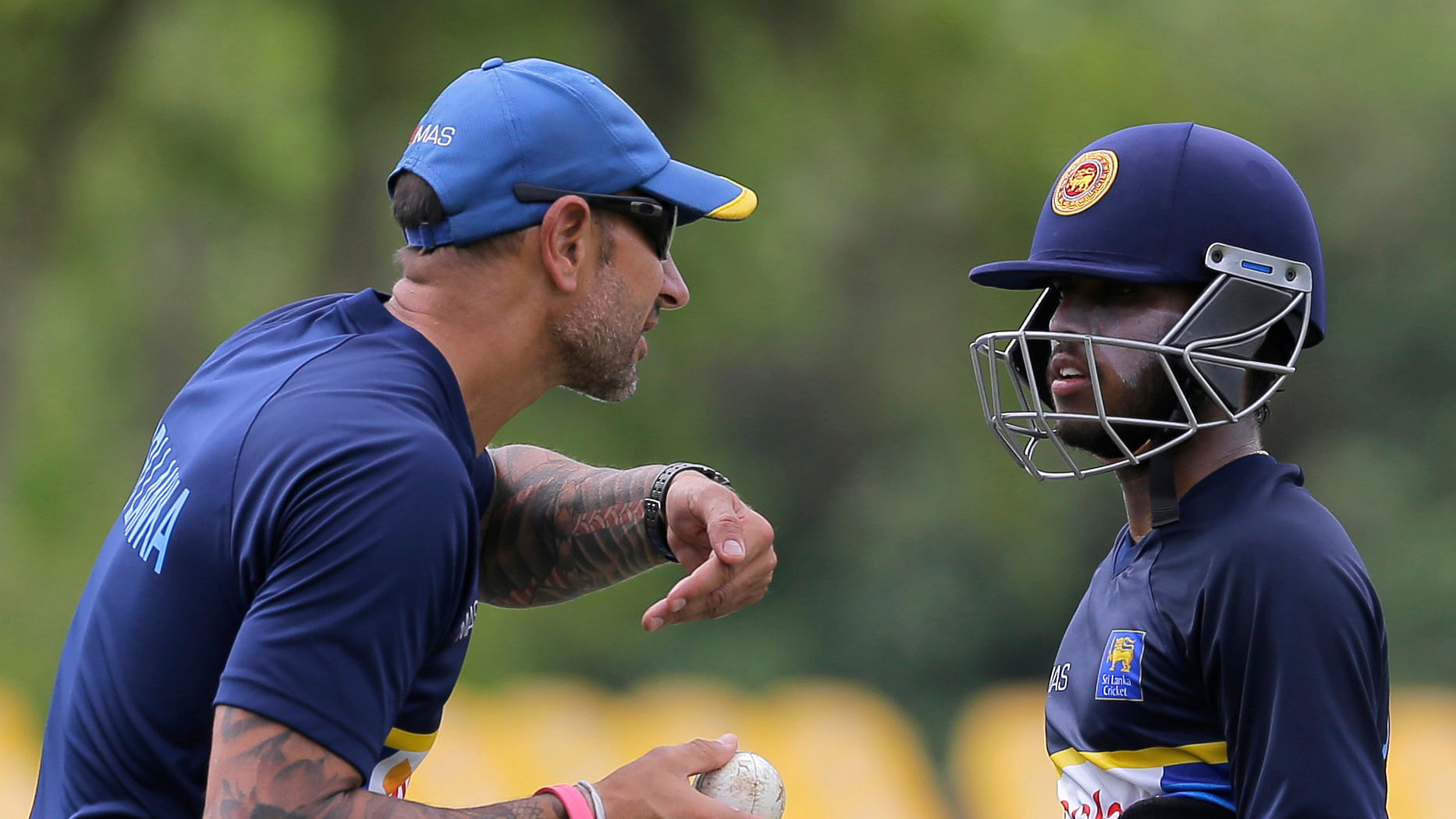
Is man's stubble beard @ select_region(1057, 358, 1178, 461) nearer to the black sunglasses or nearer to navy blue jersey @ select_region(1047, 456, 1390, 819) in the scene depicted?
navy blue jersey @ select_region(1047, 456, 1390, 819)

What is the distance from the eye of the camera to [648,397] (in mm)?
11719

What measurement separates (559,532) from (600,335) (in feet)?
2.28

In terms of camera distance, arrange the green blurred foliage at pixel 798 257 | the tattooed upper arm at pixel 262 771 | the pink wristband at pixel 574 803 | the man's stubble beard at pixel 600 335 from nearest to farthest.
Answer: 1. the tattooed upper arm at pixel 262 771
2. the pink wristband at pixel 574 803
3. the man's stubble beard at pixel 600 335
4. the green blurred foliage at pixel 798 257

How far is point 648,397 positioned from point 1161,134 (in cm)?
902

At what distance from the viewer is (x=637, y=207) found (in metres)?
2.80

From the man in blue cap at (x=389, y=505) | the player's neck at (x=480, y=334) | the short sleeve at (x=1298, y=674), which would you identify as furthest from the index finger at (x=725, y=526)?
the short sleeve at (x=1298, y=674)

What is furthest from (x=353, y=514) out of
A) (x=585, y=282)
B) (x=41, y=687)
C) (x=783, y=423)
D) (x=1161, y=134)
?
(x=783, y=423)

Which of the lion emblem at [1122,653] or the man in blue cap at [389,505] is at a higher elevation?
the man in blue cap at [389,505]

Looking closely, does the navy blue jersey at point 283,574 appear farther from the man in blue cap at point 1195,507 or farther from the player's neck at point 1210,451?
the player's neck at point 1210,451

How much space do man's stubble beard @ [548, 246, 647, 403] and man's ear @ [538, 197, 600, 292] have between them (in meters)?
0.05

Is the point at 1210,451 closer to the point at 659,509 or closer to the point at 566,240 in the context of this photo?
the point at 659,509

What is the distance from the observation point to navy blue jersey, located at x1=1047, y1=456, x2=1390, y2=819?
2285 mm

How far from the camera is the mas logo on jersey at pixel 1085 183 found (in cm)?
281

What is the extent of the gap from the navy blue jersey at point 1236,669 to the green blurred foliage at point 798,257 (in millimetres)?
8315
